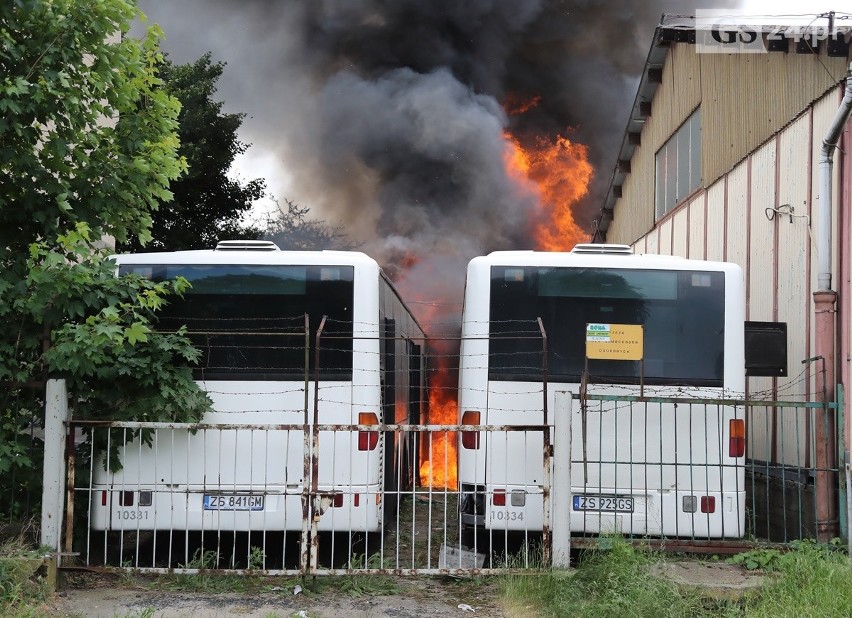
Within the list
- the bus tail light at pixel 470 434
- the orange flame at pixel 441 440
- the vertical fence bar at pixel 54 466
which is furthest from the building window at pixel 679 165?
the vertical fence bar at pixel 54 466

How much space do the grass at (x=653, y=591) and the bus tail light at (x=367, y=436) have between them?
1.78 m

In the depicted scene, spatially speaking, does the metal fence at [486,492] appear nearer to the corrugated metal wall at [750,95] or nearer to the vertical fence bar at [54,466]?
the vertical fence bar at [54,466]

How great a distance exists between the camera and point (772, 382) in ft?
37.8

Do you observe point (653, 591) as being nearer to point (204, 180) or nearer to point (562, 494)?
point (562, 494)

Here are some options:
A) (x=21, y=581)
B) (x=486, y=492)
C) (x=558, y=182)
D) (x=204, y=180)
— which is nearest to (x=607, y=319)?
(x=486, y=492)

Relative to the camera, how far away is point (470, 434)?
8461 mm

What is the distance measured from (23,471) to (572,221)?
1166 inches

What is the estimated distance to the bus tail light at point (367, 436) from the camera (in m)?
8.31

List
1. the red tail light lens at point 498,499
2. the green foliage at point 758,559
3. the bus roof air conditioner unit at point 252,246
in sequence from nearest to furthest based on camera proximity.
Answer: the green foliage at point 758,559
the red tail light lens at point 498,499
the bus roof air conditioner unit at point 252,246

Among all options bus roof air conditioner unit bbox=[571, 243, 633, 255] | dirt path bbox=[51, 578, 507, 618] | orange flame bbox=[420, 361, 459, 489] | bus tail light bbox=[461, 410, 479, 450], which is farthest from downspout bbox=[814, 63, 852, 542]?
orange flame bbox=[420, 361, 459, 489]

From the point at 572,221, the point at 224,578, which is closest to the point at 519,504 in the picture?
the point at 224,578

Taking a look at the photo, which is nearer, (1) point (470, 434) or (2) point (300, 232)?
(1) point (470, 434)

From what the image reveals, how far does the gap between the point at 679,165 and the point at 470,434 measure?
13.0 meters

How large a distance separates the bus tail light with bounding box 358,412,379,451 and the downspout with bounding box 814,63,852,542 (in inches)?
158
